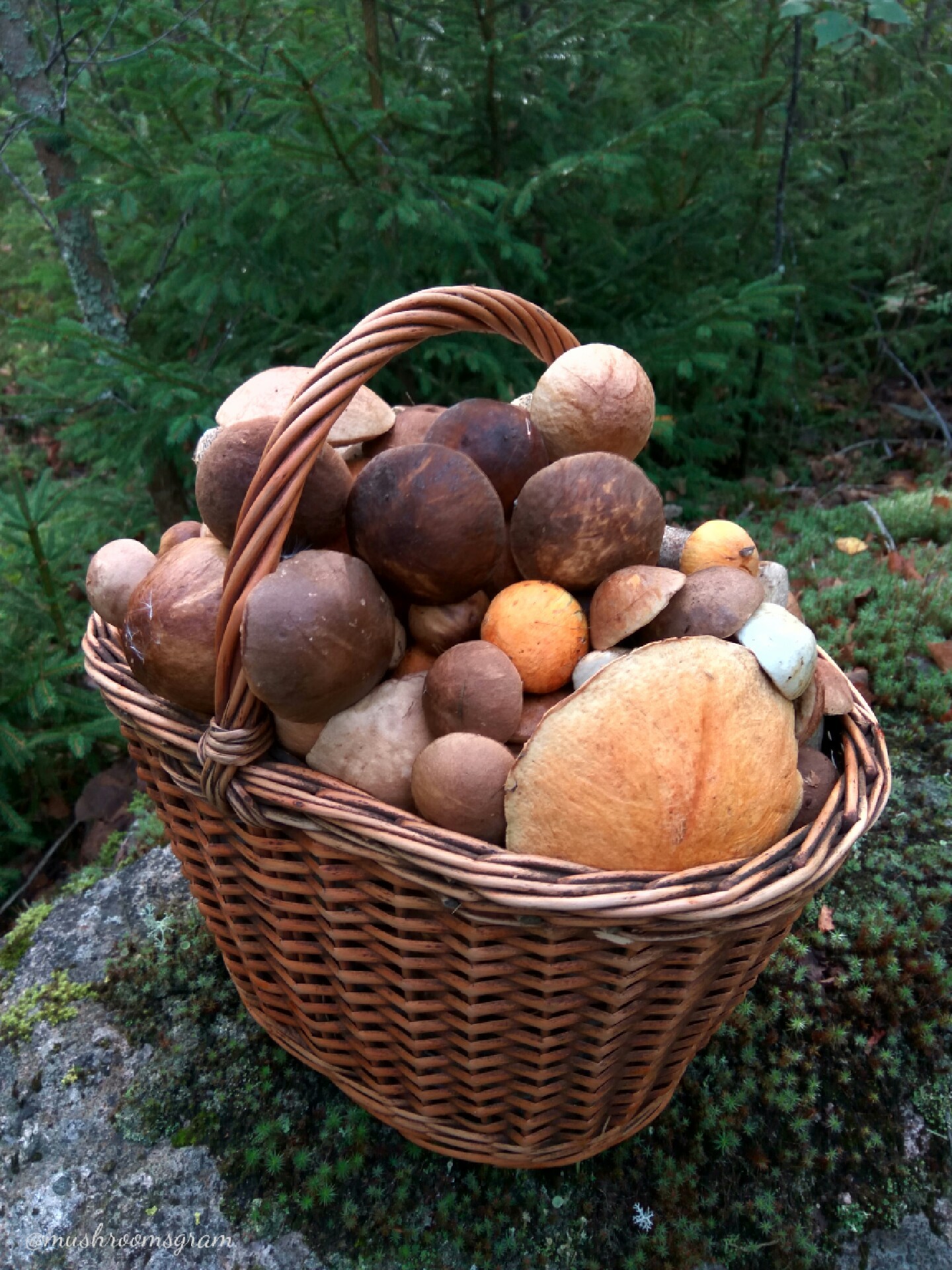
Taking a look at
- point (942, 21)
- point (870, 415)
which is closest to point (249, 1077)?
point (870, 415)

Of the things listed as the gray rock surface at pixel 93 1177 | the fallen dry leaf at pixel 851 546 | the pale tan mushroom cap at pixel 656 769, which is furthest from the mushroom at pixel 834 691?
the fallen dry leaf at pixel 851 546

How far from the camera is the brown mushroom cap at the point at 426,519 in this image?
129 cm

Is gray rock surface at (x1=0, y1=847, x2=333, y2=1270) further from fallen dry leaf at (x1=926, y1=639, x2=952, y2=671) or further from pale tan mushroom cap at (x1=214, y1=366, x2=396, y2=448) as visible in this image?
fallen dry leaf at (x1=926, y1=639, x2=952, y2=671)

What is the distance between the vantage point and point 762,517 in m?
→ 4.13

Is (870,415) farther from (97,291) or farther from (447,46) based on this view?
(97,291)

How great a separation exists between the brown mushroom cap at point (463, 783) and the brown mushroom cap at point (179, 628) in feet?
1.34

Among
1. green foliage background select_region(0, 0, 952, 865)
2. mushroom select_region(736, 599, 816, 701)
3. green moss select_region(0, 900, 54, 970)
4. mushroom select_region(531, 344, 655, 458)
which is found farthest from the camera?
green foliage background select_region(0, 0, 952, 865)

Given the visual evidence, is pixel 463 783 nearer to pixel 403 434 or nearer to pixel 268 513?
pixel 268 513

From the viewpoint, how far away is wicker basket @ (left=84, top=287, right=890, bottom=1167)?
1.04 m

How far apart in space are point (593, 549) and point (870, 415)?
Result: 15.2 feet

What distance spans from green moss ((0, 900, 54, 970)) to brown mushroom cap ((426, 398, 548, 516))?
1.69 meters

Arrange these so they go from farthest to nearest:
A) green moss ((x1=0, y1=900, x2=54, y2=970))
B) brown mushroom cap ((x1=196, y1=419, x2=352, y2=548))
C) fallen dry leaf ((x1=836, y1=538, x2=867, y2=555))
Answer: fallen dry leaf ((x1=836, y1=538, x2=867, y2=555)) → green moss ((x1=0, y1=900, x2=54, y2=970)) → brown mushroom cap ((x1=196, y1=419, x2=352, y2=548))

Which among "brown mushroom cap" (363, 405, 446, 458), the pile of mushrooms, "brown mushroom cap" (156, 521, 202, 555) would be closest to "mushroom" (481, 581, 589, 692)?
the pile of mushrooms

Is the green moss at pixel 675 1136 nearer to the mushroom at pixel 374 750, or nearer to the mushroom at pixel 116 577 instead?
the mushroom at pixel 374 750
